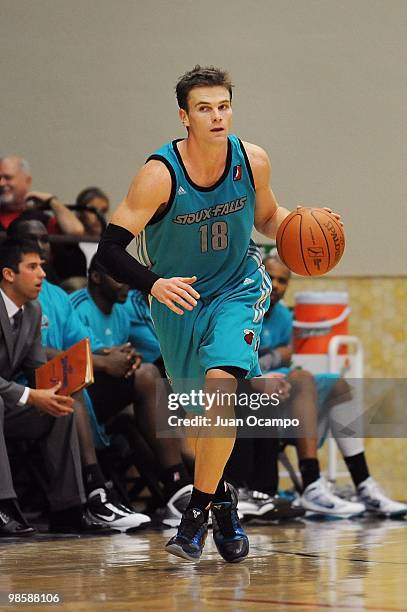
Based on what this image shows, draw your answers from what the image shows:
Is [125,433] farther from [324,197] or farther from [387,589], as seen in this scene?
[324,197]

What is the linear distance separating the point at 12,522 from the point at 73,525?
415 millimetres

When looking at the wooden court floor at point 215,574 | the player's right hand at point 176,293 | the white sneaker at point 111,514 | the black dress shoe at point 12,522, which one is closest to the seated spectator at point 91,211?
the white sneaker at point 111,514

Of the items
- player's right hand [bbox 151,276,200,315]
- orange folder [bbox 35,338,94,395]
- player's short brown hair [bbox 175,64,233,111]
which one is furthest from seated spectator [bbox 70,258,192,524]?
player's right hand [bbox 151,276,200,315]

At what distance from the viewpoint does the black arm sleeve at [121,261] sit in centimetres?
382

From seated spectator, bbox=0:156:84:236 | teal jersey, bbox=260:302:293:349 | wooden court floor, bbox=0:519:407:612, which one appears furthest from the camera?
teal jersey, bbox=260:302:293:349

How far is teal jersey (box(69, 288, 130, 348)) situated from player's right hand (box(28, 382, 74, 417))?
3.64ft

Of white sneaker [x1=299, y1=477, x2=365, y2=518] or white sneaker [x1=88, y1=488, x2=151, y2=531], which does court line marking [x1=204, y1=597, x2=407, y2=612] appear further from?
white sneaker [x1=299, y1=477, x2=365, y2=518]

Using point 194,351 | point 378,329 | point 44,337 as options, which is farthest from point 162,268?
point 378,329

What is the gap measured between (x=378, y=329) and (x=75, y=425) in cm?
390

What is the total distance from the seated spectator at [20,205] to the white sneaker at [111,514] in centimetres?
186

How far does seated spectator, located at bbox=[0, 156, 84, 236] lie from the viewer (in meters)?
6.56

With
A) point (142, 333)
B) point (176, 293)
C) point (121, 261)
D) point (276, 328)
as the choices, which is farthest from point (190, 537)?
point (276, 328)

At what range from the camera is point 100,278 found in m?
6.18

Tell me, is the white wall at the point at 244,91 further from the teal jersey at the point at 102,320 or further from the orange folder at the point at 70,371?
the orange folder at the point at 70,371
